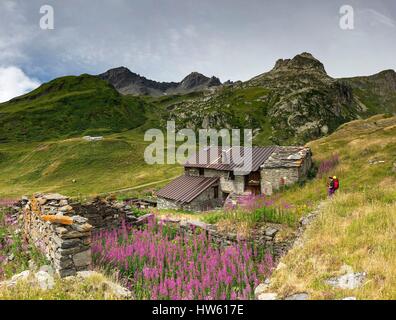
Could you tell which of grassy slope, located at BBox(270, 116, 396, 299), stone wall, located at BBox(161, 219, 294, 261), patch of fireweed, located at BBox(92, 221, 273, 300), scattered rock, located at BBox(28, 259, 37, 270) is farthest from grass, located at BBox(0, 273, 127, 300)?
stone wall, located at BBox(161, 219, 294, 261)

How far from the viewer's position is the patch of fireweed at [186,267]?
8125mm

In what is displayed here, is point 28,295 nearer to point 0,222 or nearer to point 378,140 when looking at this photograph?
point 0,222

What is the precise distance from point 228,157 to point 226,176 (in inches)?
134

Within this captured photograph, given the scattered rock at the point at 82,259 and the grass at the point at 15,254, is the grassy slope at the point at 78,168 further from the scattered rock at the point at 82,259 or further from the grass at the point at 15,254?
the scattered rock at the point at 82,259

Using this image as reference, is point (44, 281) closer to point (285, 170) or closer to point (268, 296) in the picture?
point (268, 296)

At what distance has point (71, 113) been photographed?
5448 inches

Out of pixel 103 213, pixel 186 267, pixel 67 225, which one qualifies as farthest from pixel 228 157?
pixel 67 225

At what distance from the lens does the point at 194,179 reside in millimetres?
44250

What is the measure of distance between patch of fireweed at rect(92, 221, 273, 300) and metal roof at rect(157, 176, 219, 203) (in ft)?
85.6

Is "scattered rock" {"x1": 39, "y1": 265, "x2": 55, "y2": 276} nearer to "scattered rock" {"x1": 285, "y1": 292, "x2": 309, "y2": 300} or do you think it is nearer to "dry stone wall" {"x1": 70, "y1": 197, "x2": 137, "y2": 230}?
"dry stone wall" {"x1": 70, "y1": 197, "x2": 137, "y2": 230}

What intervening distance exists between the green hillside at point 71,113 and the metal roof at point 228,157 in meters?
83.9

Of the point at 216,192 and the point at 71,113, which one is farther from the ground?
the point at 71,113
